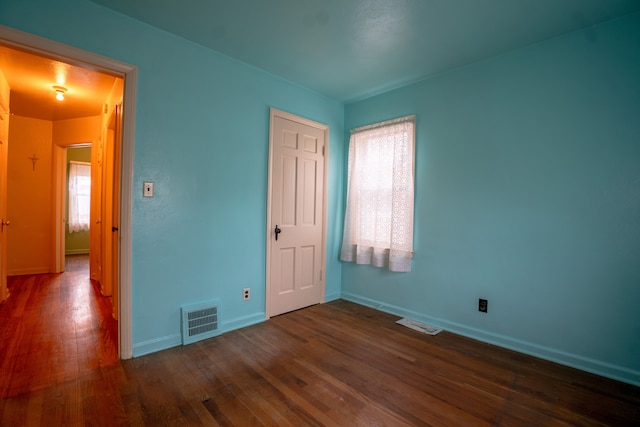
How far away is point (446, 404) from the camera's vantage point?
6.01ft

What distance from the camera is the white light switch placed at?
237cm

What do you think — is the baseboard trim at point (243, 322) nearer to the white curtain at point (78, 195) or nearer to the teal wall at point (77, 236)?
the white curtain at point (78, 195)

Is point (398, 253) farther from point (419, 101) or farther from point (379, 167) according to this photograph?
point (419, 101)

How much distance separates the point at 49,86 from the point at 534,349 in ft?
18.9

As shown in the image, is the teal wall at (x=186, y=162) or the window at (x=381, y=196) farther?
the window at (x=381, y=196)

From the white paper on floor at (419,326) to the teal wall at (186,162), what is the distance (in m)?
1.52

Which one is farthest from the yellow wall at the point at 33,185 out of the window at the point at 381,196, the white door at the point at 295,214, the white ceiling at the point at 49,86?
the window at the point at 381,196

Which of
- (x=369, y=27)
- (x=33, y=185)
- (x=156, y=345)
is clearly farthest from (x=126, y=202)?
(x=33, y=185)

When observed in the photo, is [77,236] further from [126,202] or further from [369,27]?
[369,27]

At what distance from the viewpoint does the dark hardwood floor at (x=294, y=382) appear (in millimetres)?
1693

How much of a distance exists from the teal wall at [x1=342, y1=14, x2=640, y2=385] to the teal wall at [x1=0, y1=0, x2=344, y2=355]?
173cm

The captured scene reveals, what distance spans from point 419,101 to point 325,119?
3.71 ft

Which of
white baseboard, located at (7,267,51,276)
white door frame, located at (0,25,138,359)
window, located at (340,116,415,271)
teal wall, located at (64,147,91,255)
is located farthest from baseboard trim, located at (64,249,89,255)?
window, located at (340,116,415,271)

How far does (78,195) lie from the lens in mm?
7012
